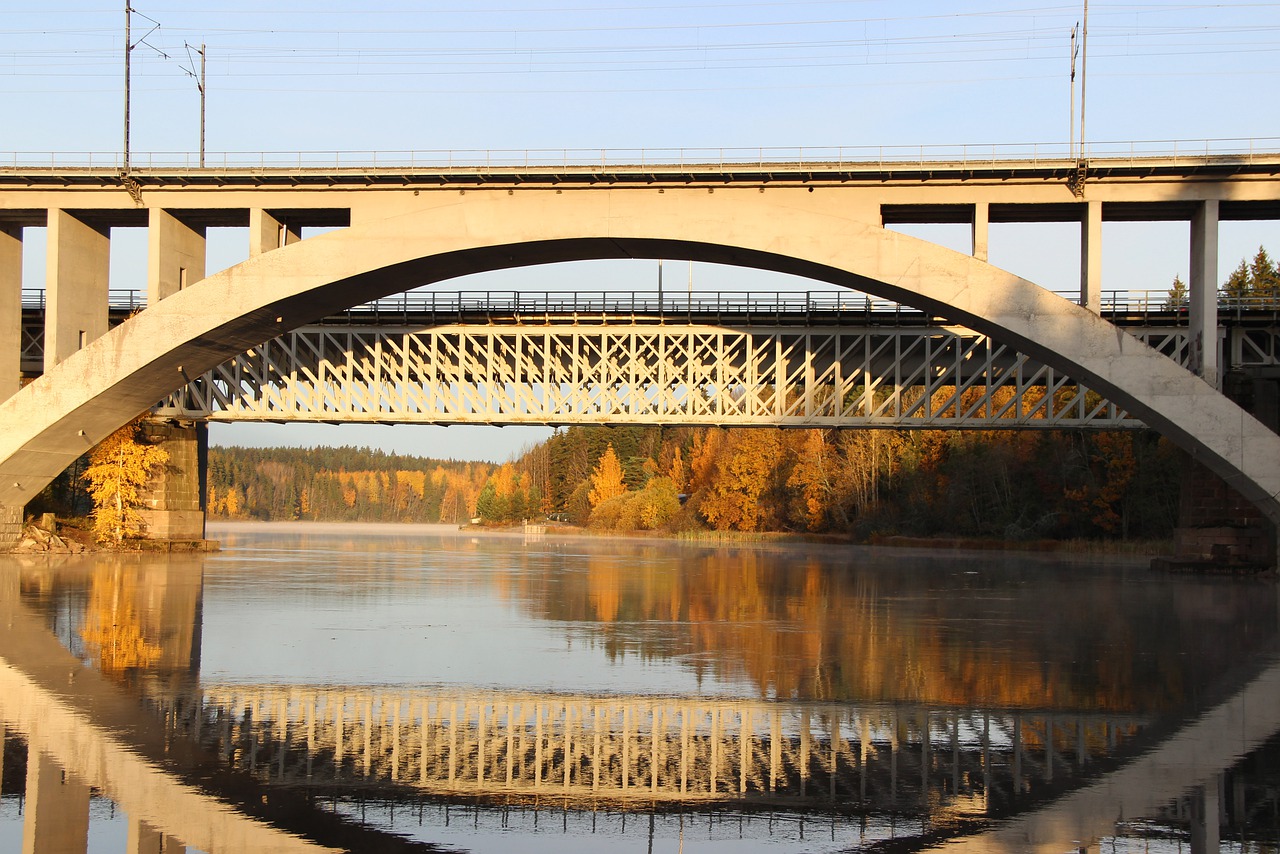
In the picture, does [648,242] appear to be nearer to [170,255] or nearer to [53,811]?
[170,255]

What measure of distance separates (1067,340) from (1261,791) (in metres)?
23.0

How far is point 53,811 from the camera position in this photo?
9055 millimetres

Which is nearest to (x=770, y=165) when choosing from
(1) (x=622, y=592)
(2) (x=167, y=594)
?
(1) (x=622, y=592)

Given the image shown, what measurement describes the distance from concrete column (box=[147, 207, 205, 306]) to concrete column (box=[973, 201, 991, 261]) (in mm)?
22220

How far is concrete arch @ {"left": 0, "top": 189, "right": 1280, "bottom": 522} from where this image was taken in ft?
104

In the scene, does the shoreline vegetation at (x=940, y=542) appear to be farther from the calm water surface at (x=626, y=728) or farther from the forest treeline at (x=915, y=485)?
the calm water surface at (x=626, y=728)

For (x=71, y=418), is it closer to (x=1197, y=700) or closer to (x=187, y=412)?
(x=187, y=412)

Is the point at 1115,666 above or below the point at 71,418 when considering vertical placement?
below

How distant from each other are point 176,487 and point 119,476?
3.29m

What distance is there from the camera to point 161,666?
16406mm

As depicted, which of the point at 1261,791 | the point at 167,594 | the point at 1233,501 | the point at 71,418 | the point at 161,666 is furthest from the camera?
the point at 1233,501

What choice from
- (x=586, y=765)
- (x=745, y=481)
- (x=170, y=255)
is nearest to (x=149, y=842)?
(x=586, y=765)

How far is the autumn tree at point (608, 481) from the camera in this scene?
14188 centimetres

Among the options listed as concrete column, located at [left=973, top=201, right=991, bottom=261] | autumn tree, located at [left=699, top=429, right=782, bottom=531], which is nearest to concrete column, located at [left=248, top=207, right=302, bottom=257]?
concrete column, located at [left=973, top=201, right=991, bottom=261]
